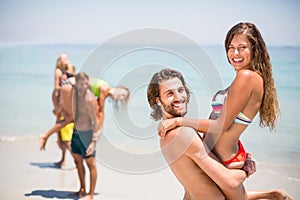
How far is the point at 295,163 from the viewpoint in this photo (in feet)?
25.3

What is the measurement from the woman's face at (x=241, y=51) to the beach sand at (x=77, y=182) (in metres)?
3.03

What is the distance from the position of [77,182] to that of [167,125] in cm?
380

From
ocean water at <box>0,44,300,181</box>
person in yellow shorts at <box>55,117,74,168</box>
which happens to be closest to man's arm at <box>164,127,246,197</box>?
ocean water at <box>0,44,300,181</box>

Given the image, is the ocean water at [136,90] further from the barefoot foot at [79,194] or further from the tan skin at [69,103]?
the barefoot foot at [79,194]

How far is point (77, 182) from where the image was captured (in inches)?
254

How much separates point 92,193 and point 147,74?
8.89 feet

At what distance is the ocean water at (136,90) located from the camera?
329 centimetres

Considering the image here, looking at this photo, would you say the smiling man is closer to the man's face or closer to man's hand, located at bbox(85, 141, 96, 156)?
the man's face

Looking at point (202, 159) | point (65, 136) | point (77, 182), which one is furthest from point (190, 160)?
point (65, 136)

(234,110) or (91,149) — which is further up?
(234,110)

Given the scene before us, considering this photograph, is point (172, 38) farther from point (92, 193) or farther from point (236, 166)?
point (92, 193)

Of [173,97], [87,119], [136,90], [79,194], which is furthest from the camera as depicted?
[79,194]

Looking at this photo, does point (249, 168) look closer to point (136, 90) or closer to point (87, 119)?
point (136, 90)

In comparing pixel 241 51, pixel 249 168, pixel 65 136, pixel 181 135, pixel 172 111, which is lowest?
pixel 65 136
